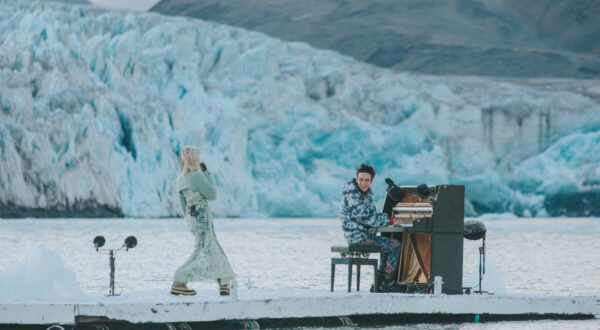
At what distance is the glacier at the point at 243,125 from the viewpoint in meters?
35.6

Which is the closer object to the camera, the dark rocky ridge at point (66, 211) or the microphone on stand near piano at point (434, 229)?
the microphone on stand near piano at point (434, 229)

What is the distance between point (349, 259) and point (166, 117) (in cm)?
3069

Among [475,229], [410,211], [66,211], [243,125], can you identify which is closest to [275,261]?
[410,211]

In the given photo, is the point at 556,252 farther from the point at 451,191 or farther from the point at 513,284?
the point at 451,191

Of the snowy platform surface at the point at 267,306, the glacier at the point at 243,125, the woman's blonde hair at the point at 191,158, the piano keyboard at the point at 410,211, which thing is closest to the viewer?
the snowy platform surface at the point at 267,306

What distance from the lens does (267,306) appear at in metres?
7.38

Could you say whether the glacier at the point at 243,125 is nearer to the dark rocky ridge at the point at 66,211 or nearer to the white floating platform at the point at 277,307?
the dark rocky ridge at the point at 66,211

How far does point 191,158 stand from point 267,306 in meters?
1.36

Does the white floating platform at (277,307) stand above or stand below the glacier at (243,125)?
below

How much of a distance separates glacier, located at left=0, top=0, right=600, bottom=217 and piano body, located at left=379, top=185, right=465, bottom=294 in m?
28.0

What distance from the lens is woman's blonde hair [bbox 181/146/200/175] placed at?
7.28 metres

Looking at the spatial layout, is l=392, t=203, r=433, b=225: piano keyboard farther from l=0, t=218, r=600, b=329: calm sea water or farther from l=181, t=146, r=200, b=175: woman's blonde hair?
l=181, t=146, r=200, b=175: woman's blonde hair

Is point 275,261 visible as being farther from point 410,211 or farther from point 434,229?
Answer: point 434,229

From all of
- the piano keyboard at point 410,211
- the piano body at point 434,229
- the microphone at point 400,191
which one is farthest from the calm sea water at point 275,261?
the microphone at point 400,191
